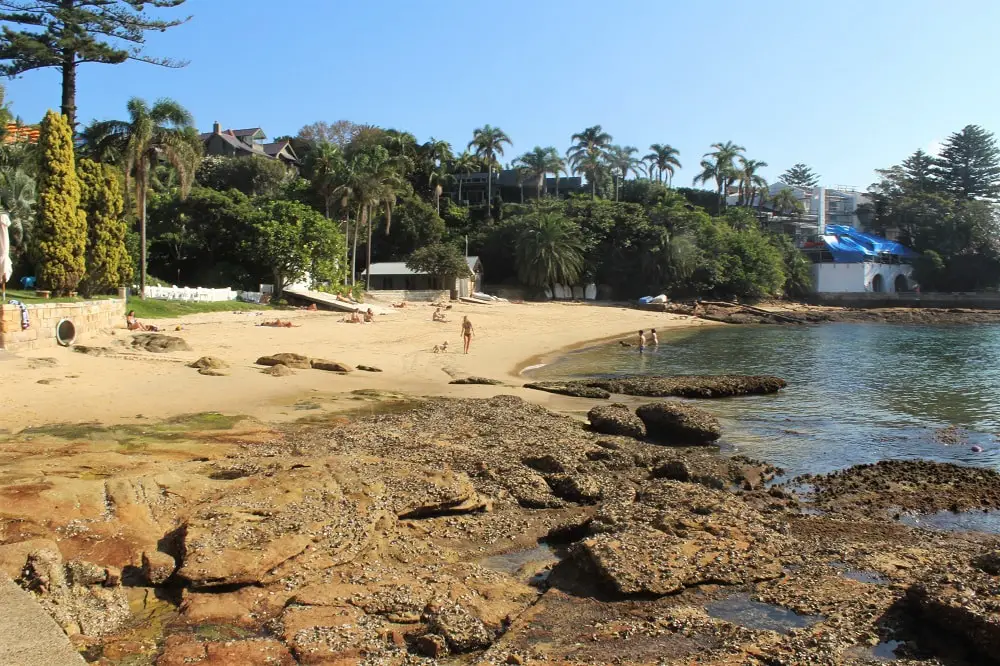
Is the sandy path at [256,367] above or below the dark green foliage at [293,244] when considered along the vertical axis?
below

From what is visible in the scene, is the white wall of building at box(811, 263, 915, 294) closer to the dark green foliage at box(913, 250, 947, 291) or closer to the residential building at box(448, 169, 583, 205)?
the dark green foliage at box(913, 250, 947, 291)

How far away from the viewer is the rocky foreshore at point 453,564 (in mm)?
5504

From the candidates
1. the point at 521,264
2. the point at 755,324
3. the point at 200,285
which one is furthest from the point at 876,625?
the point at 521,264

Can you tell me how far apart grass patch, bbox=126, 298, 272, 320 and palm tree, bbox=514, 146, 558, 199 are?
5446 cm

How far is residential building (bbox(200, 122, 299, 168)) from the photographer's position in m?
82.8

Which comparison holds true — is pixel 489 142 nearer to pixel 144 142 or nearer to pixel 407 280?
pixel 407 280

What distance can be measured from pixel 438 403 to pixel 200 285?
3941 cm

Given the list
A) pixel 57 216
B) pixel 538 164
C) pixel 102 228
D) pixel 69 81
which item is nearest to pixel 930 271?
pixel 538 164

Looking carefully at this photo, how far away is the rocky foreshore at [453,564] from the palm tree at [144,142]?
100.0 ft

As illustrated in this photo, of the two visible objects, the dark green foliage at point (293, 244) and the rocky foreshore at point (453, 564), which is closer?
the rocky foreshore at point (453, 564)

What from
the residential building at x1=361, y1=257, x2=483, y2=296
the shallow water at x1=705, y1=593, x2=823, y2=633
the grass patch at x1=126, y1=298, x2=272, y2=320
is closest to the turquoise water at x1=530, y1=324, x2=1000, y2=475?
the shallow water at x1=705, y1=593, x2=823, y2=633

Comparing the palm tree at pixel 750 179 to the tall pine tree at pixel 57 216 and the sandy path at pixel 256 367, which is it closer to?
the sandy path at pixel 256 367

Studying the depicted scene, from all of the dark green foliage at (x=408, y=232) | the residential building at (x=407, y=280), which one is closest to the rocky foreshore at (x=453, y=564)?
the residential building at (x=407, y=280)

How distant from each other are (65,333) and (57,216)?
10.3 metres
